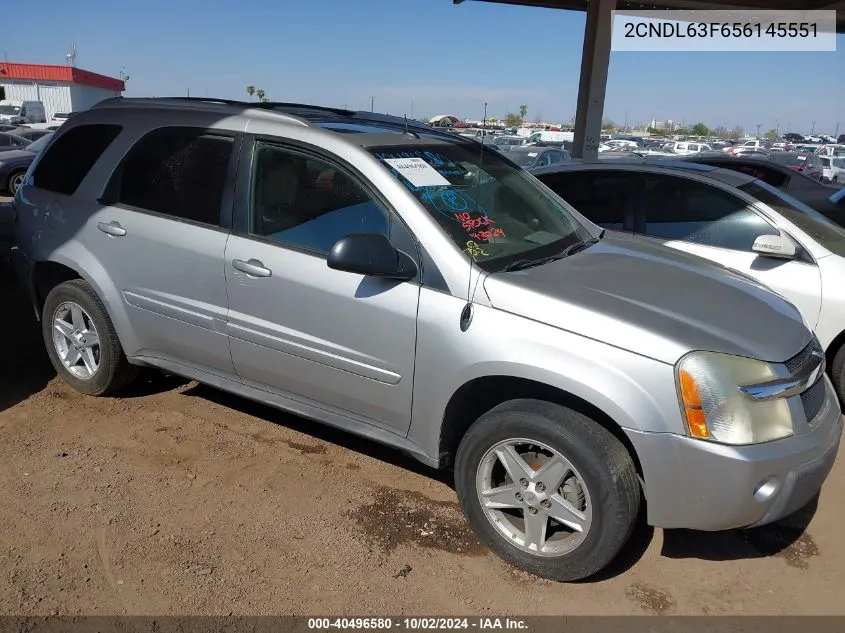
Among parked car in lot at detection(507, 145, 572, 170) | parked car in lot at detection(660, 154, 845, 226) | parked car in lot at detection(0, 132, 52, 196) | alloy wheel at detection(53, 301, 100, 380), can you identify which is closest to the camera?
alloy wheel at detection(53, 301, 100, 380)

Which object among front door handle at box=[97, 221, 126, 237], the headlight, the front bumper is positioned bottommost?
the front bumper

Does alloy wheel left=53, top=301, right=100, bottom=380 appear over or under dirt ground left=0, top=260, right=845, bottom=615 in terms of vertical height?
over

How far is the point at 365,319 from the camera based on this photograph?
326 cm

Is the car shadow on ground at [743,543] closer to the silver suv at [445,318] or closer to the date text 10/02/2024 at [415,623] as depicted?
the silver suv at [445,318]

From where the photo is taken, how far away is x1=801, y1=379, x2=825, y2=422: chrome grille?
2.94m

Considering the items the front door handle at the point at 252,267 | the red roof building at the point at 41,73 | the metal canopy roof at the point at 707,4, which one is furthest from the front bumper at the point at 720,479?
the red roof building at the point at 41,73

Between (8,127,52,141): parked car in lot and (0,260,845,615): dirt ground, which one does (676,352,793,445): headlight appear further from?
(8,127,52,141): parked car in lot

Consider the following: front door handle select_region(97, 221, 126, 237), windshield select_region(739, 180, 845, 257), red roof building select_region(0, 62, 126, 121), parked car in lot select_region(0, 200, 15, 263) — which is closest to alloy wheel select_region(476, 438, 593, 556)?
front door handle select_region(97, 221, 126, 237)

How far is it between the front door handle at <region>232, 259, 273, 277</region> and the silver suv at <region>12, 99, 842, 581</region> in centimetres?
1

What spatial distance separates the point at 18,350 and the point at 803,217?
5.81m

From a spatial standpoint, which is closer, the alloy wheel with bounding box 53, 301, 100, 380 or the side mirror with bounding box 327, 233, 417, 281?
the side mirror with bounding box 327, 233, 417, 281

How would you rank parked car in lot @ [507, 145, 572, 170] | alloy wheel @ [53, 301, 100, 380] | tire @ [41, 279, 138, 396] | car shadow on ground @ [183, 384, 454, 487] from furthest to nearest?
1. parked car in lot @ [507, 145, 572, 170]
2. alloy wheel @ [53, 301, 100, 380]
3. tire @ [41, 279, 138, 396]
4. car shadow on ground @ [183, 384, 454, 487]

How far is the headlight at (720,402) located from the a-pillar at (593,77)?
12.4 m

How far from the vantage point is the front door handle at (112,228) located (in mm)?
4069
